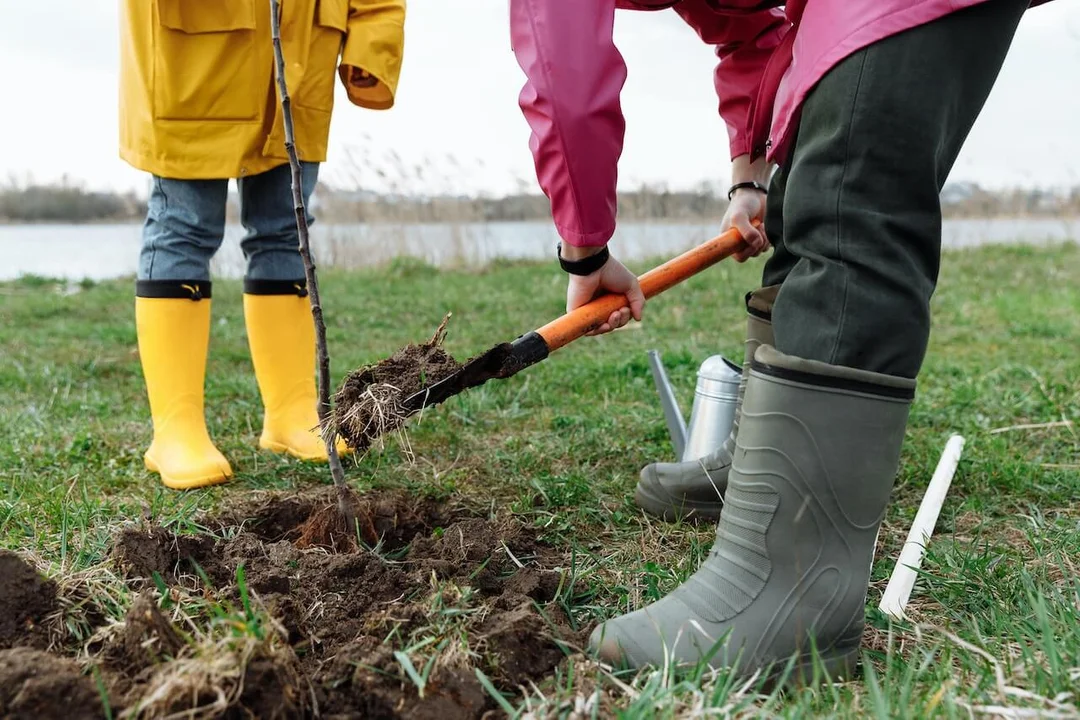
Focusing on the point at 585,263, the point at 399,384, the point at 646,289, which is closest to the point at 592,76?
the point at 585,263

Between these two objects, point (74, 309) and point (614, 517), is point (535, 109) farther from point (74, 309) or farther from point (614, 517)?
point (74, 309)

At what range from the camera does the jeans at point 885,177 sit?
142cm

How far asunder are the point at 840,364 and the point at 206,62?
2091 mm

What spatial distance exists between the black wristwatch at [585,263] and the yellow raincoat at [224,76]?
4.15 feet

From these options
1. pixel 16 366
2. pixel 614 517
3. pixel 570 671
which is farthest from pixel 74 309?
pixel 570 671

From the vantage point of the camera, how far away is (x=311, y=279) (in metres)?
1.90

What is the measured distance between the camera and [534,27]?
5.34 ft

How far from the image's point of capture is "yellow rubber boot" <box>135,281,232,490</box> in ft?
8.85

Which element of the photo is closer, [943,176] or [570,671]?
[570,671]

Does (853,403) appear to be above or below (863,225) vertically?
below

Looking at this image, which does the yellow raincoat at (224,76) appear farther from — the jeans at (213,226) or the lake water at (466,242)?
the lake water at (466,242)

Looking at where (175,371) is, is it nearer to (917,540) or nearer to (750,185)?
(750,185)

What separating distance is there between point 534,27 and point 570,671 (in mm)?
1141

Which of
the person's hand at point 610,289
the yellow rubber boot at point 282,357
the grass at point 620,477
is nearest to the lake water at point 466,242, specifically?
the grass at point 620,477
